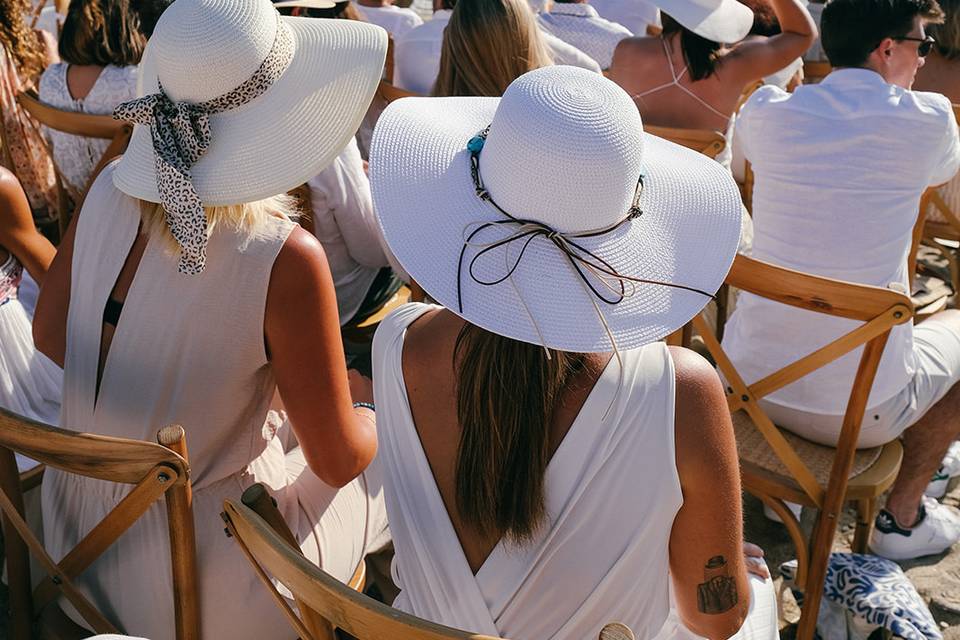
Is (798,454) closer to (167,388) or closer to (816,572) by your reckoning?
(816,572)

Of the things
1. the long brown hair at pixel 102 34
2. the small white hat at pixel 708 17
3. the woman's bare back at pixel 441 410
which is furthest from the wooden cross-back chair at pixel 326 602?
the small white hat at pixel 708 17

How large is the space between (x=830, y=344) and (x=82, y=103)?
2.49 m

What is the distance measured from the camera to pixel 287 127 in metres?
1.77

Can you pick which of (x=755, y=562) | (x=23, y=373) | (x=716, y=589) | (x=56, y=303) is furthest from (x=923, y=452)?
(x=23, y=373)

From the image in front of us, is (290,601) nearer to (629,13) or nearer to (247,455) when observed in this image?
(247,455)

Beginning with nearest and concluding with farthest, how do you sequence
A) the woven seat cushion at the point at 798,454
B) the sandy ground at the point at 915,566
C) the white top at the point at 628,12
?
the woven seat cushion at the point at 798,454
the sandy ground at the point at 915,566
the white top at the point at 628,12

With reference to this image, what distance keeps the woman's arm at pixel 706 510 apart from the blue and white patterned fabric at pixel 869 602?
0.92 meters

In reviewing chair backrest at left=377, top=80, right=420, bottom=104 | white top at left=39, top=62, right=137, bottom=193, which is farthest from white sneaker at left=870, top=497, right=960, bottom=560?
white top at left=39, top=62, right=137, bottom=193

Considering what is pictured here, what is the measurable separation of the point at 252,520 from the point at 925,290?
3.82 metres

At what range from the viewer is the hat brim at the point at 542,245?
131 centimetres

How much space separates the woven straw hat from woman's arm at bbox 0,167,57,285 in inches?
48.3

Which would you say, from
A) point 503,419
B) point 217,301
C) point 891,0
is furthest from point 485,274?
point 891,0

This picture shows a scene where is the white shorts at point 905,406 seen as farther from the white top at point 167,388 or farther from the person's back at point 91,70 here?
the person's back at point 91,70

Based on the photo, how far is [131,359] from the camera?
1708mm
